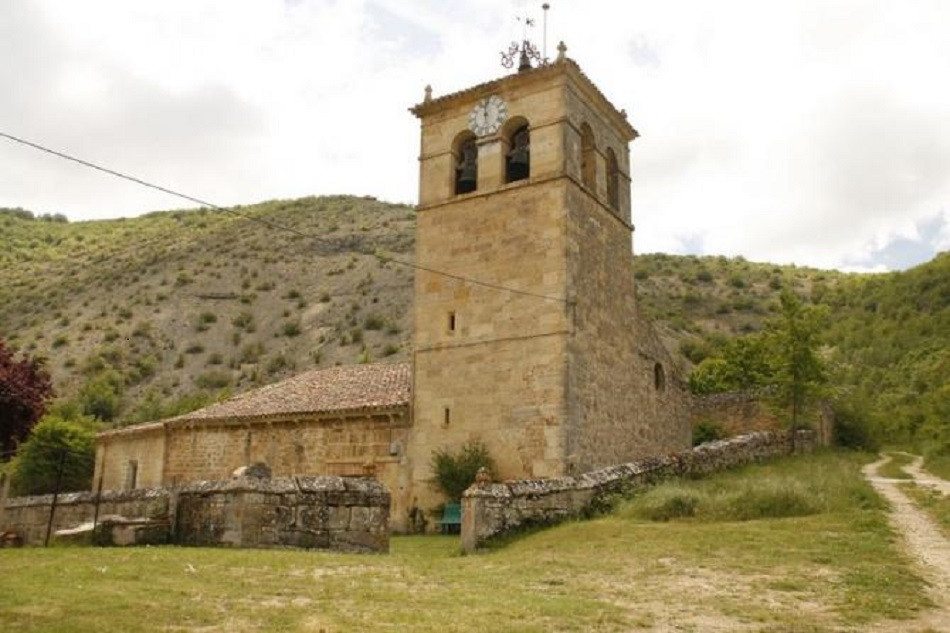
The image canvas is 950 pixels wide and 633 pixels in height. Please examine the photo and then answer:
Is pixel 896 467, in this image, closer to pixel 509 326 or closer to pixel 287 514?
pixel 509 326

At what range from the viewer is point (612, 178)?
74.5 ft

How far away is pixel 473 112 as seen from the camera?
70.2ft

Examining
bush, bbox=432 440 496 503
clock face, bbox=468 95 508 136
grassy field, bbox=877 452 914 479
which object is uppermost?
clock face, bbox=468 95 508 136

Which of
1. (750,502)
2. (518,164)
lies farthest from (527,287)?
(750,502)

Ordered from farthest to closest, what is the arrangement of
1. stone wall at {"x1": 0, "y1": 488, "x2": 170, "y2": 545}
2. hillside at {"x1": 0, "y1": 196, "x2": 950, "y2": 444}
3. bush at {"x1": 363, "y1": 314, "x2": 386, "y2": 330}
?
1. bush at {"x1": 363, "y1": 314, "x2": 386, "y2": 330}
2. hillside at {"x1": 0, "y1": 196, "x2": 950, "y2": 444}
3. stone wall at {"x1": 0, "y1": 488, "x2": 170, "y2": 545}

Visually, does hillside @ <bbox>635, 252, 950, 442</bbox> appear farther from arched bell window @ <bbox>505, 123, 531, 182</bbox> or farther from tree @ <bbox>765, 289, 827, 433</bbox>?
arched bell window @ <bbox>505, 123, 531, 182</bbox>

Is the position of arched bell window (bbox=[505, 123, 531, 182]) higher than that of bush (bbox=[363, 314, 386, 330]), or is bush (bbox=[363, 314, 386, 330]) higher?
bush (bbox=[363, 314, 386, 330])

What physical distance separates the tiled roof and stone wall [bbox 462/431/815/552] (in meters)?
6.31

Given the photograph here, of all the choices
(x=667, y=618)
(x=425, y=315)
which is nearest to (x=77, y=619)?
(x=667, y=618)

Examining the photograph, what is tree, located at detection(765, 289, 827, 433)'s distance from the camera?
2452 centimetres

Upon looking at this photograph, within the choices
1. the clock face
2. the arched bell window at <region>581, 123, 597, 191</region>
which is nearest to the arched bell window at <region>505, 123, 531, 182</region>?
the clock face

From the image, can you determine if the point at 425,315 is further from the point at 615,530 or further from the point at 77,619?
the point at 77,619

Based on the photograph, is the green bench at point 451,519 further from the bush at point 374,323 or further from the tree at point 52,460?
the bush at point 374,323

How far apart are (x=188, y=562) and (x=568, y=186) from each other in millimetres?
12720
